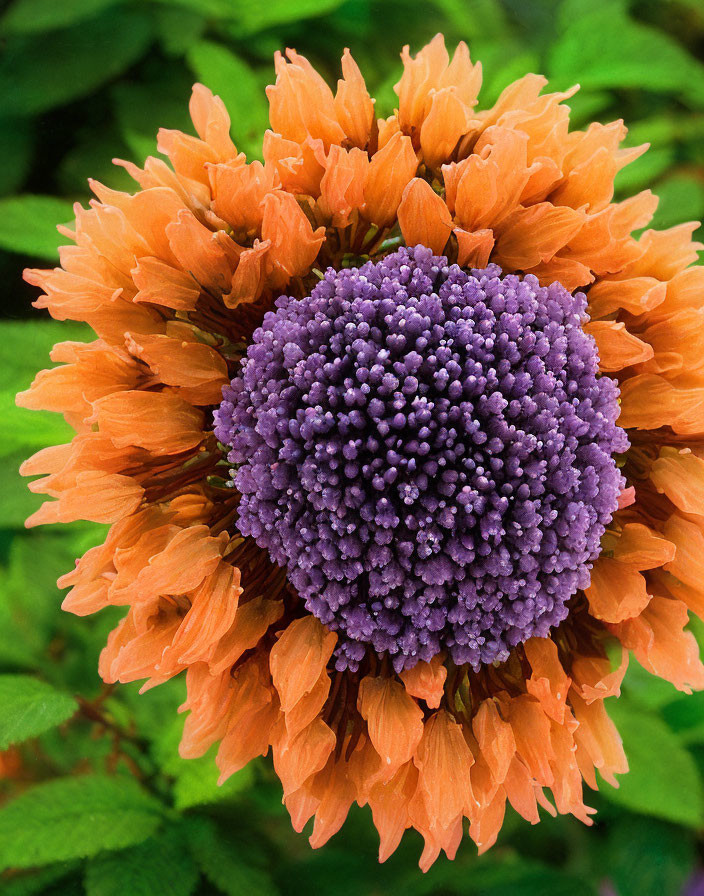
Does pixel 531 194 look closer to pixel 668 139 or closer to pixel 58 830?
pixel 58 830

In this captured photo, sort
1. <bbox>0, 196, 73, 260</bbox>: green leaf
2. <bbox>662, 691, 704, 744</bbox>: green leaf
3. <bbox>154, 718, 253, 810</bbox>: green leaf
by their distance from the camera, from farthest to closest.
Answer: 1. <bbox>662, 691, 704, 744</bbox>: green leaf
2. <bbox>0, 196, 73, 260</bbox>: green leaf
3. <bbox>154, 718, 253, 810</bbox>: green leaf

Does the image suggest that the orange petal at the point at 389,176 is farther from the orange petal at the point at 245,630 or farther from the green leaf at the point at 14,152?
the green leaf at the point at 14,152

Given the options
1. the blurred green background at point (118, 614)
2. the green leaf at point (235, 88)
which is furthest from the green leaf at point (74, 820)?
the green leaf at point (235, 88)

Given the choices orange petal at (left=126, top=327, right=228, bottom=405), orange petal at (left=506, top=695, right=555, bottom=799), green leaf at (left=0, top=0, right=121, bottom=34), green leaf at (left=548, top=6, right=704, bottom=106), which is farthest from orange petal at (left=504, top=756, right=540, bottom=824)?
green leaf at (left=0, top=0, right=121, bottom=34)

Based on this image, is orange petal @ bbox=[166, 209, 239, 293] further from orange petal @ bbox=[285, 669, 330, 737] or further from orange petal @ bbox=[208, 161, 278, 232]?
orange petal @ bbox=[285, 669, 330, 737]

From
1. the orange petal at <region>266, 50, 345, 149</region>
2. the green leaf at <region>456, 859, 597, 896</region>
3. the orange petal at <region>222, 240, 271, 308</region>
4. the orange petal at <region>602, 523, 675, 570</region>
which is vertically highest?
the orange petal at <region>266, 50, 345, 149</region>

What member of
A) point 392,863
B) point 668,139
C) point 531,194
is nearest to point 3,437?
point 531,194

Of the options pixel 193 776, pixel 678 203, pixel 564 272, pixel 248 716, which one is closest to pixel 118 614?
pixel 193 776
